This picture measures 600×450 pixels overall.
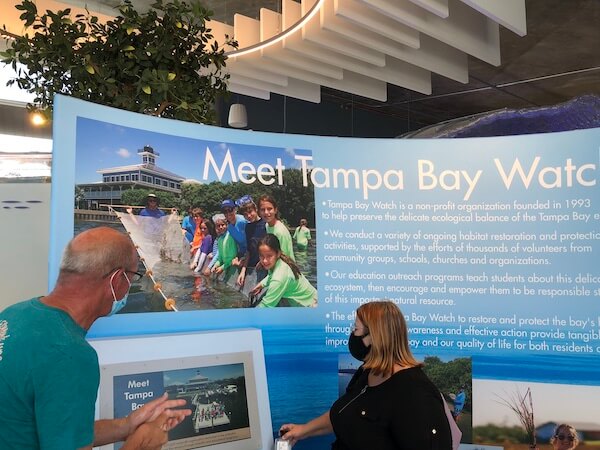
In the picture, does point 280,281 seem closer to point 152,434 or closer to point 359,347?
point 359,347

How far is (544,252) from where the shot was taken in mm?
2842

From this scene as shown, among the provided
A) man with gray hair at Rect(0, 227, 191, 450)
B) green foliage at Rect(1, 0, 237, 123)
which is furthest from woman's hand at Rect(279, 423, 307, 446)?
green foliage at Rect(1, 0, 237, 123)

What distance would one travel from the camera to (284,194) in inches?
116

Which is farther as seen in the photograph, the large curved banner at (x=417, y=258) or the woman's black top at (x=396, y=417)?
the large curved banner at (x=417, y=258)

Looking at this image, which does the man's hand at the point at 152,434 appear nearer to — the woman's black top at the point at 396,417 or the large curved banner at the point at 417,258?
the large curved banner at the point at 417,258

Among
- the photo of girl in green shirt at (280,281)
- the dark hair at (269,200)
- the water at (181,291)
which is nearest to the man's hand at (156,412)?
the water at (181,291)

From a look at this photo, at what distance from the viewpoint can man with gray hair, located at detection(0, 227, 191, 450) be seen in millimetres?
1355

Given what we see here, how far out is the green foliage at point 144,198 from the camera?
249cm

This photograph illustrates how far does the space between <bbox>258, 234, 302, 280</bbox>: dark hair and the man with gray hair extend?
1.29 metres

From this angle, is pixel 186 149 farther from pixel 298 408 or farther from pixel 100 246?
pixel 298 408

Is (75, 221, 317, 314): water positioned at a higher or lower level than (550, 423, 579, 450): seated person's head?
higher

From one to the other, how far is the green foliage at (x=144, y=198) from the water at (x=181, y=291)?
4.6 inches

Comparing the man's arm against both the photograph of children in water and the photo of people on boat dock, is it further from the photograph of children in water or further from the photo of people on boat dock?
the photograph of children in water

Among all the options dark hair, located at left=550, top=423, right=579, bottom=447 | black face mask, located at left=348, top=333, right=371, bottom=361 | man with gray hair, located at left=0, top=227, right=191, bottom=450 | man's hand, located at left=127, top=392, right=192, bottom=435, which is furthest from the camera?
dark hair, located at left=550, top=423, right=579, bottom=447
